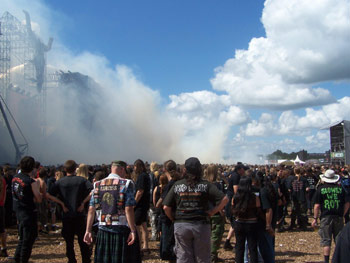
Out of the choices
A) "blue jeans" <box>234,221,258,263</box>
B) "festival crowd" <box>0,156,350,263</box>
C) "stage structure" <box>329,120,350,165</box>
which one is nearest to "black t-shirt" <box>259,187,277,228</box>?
"festival crowd" <box>0,156,350,263</box>

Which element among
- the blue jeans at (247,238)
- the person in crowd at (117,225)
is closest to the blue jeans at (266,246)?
the blue jeans at (247,238)

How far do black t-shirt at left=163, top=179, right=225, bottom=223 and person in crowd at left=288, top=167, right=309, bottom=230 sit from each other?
7.32 m

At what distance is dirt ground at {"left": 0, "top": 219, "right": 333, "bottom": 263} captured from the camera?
713cm

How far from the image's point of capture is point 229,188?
26.8 ft

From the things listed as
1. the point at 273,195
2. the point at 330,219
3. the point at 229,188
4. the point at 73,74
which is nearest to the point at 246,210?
the point at 273,195

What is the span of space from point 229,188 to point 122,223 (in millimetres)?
4515

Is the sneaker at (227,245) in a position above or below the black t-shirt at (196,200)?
below

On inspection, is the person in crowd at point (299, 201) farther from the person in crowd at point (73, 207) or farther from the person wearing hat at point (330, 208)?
the person in crowd at point (73, 207)

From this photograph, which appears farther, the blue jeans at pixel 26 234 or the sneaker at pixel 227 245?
the sneaker at pixel 227 245

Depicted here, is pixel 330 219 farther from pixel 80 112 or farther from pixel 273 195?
pixel 80 112

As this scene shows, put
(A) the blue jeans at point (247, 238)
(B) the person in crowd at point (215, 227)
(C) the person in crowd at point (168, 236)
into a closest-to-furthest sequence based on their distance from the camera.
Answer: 1. (C) the person in crowd at point (168, 236)
2. (A) the blue jeans at point (247, 238)
3. (B) the person in crowd at point (215, 227)

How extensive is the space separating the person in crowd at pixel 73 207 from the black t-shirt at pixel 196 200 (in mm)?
1849

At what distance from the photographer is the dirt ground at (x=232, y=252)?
23.4ft

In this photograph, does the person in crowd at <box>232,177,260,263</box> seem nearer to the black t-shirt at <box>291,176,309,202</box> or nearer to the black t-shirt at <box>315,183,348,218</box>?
the black t-shirt at <box>315,183,348,218</box>
